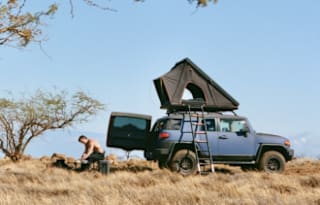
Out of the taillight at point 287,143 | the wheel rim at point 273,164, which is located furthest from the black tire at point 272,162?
the taillight at point 287,143

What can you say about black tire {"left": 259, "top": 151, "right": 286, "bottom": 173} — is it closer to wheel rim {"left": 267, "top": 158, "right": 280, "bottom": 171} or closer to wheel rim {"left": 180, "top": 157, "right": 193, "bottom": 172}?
wheel rim {"left": 267, "top": 158, "right": 280, "bottom": 171}

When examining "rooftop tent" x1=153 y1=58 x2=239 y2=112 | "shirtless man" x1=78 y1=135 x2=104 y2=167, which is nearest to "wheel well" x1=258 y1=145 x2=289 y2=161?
"rooftop tent" x1=153 y1=58 x2=239 y2=112

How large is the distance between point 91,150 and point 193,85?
4.02 meters

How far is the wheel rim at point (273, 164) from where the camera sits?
18281mm

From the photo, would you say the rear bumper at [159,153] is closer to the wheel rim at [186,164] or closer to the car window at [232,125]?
the wheel rim at [186,164]

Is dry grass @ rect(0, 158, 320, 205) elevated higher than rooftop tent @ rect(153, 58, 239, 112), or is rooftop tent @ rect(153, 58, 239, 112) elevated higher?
rooftop tent @ rect(153, 58, 239, 112)

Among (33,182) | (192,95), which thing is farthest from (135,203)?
(192,95)

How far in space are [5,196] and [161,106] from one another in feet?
30.0

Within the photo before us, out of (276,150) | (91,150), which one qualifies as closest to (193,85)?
(276,150)

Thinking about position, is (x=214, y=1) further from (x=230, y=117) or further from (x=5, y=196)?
(x=230, y=117)

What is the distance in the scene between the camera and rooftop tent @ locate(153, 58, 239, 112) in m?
18.6

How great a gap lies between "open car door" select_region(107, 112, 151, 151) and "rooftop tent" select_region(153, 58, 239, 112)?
126cm

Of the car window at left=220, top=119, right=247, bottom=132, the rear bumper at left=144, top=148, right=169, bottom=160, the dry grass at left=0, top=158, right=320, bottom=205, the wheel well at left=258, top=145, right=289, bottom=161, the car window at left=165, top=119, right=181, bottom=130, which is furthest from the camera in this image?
the wheel well at left=258, top=145, right=289, bottom=161

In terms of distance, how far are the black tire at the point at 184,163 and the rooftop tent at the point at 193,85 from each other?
1767 millimetres
